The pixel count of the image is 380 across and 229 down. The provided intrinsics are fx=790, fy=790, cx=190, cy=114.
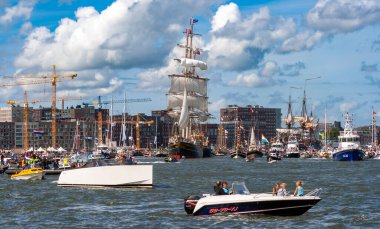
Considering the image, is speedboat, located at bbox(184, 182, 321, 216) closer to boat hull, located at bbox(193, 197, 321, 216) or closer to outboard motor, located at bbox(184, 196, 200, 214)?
boat hull, located at bbox(193, 197, 321, 216)

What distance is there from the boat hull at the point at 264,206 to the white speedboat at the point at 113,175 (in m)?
18.7

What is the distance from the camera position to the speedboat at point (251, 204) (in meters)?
40.2

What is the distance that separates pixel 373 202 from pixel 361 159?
374 ft

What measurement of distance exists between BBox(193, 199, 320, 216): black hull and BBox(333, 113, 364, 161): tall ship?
122m

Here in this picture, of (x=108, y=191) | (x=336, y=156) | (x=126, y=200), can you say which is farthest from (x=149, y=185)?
(x=336, y=156)

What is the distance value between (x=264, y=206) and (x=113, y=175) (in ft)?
69.7

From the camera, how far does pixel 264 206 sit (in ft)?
132

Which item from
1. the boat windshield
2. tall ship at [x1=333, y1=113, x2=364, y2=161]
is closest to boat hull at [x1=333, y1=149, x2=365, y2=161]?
tall ship at [x1=333, y1=113, x2=364, y2=161]

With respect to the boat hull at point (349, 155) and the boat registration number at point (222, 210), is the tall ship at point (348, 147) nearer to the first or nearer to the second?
the boat hull at point (349, 155)

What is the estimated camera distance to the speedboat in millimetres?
40219

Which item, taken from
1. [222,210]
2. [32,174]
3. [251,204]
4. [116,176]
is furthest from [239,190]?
[32,174]

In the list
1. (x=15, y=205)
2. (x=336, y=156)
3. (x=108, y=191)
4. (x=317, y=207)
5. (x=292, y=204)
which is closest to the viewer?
(x=292, y=204)

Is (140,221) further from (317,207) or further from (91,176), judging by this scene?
(91,176)

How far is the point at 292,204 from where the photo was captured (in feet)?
134
